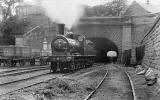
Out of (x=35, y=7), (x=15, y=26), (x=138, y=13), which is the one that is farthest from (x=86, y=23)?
(x=35, y=7)

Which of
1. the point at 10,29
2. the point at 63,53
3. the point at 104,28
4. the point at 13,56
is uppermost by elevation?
the point at 10,29

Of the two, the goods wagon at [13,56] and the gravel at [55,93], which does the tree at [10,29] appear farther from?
the gravel at [55,93]

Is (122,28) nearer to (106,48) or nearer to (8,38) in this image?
(106,48)

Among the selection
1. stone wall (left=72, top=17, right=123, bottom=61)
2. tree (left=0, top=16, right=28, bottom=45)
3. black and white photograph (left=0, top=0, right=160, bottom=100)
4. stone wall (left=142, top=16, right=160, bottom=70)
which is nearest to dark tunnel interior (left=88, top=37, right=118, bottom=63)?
black and white photograph (left=0, top=0, right=160, bottom=100)

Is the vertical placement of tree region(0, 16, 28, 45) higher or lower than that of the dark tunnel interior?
higher

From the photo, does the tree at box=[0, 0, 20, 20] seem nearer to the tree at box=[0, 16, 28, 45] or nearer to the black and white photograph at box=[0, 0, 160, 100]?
the black and white photograph at box=[0, 0, 160, 100]

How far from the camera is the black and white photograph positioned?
10.0 meters

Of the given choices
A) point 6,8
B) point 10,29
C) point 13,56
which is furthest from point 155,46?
point 6,8

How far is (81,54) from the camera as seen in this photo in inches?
835

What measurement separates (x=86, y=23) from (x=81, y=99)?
25.8 meters

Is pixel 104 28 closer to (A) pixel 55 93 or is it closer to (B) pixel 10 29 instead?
(B) pixel 10 29

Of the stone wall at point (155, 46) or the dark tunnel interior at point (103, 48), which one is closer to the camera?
the stone wall at point (155, 46)

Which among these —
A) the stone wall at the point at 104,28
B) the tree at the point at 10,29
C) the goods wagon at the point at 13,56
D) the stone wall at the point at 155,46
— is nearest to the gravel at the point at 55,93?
the stone wall at the point at 155,46

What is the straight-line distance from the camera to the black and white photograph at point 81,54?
10.0m
